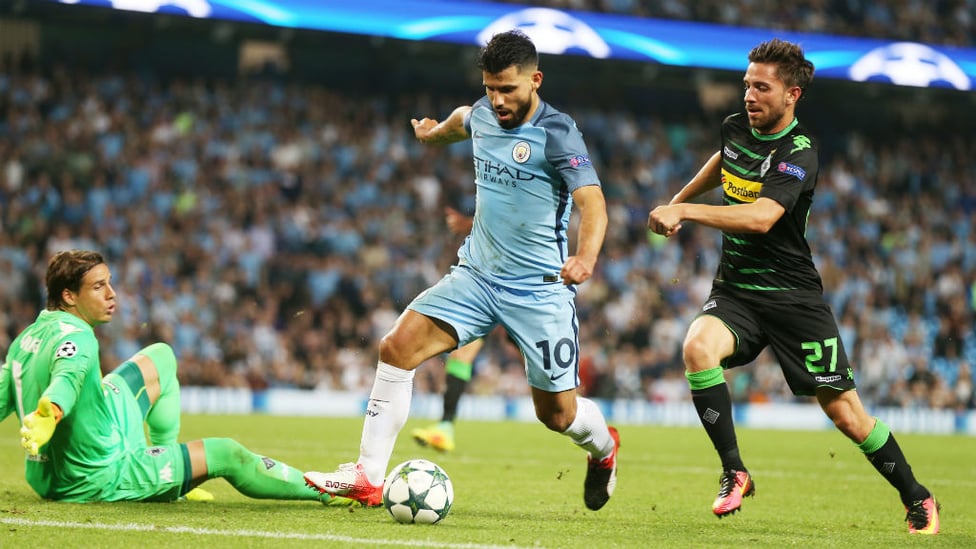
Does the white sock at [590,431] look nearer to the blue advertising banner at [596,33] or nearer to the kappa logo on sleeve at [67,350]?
the kappa logo on sleeve at [67,350]

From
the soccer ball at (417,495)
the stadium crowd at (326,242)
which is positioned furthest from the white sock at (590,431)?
the stadium crowd at (326,242)

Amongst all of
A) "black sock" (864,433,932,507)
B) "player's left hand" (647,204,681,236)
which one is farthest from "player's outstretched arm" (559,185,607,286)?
"black sock" (864,433,932,507)

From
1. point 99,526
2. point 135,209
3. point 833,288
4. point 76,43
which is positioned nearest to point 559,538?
point 99,526

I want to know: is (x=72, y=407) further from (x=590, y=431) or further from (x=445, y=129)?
(x=590, y=431)

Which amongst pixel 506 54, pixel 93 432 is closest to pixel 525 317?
pixel 506 54

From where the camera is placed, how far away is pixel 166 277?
17.0 meters

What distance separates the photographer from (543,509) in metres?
6.40

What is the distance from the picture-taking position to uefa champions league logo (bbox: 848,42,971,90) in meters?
20.5

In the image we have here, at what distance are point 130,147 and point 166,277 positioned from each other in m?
2.66

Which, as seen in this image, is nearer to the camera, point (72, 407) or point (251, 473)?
point (72, 407)

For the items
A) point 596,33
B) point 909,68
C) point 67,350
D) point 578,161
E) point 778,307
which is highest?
point 596,33

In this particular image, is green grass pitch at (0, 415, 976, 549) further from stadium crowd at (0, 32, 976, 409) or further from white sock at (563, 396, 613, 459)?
stadium crowd at (0, 32, 976, 409)

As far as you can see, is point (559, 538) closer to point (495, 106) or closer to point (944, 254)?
point (495, 106)

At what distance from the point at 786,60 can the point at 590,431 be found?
209 cm
